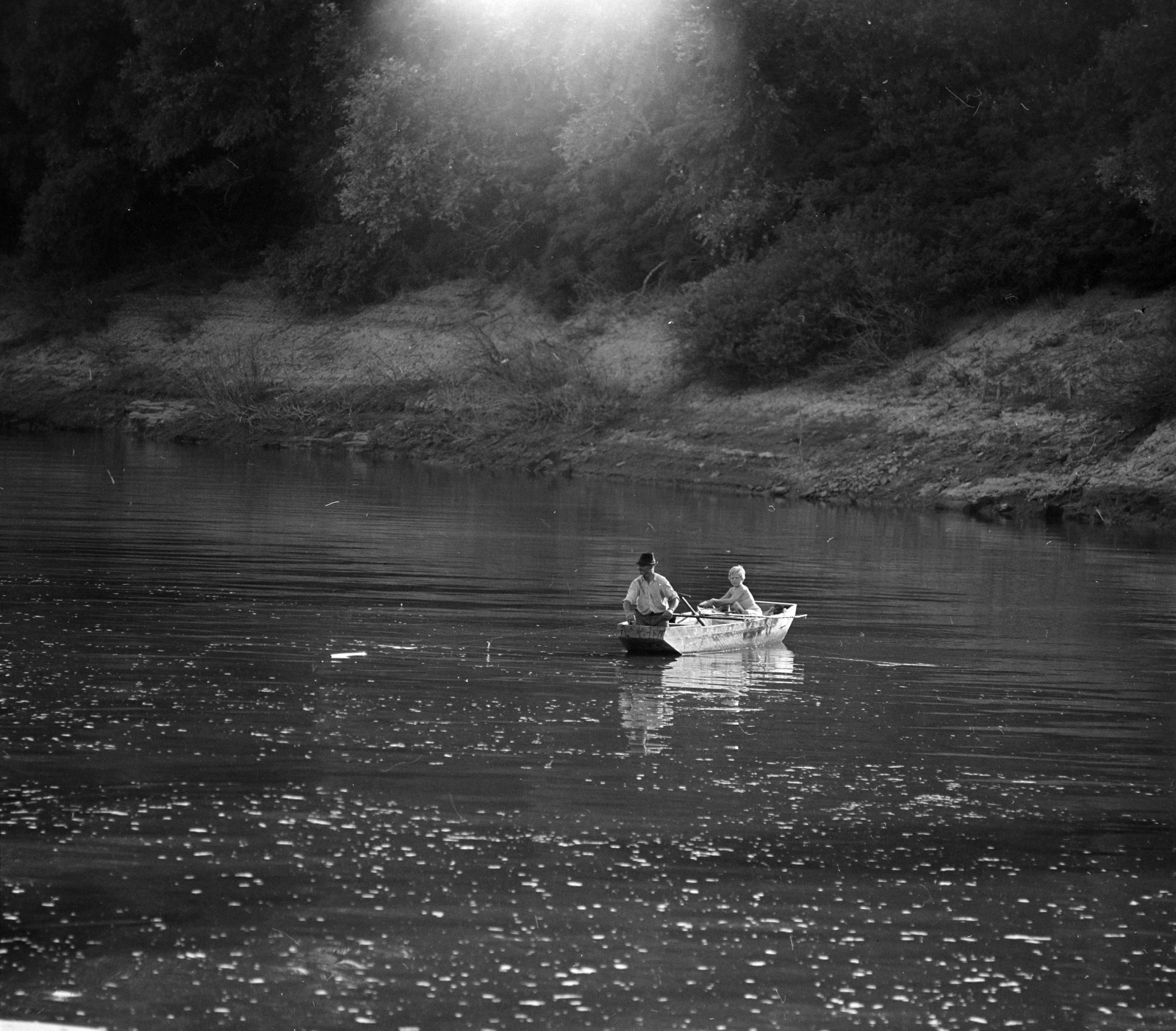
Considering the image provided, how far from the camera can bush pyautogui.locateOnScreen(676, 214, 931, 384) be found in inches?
1709

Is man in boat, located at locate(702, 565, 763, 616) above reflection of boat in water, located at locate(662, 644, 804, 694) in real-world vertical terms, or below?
above

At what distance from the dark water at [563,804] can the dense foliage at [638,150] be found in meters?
18.7

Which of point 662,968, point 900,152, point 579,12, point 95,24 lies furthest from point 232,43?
point 662,968

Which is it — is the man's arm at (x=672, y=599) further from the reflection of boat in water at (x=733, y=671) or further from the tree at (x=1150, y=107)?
the tree at (x=1150, y=107)

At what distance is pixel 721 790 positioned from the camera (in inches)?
522

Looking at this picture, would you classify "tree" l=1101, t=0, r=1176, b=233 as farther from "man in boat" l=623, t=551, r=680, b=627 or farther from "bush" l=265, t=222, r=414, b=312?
"bush" l=265, t=222, r=414, b=312

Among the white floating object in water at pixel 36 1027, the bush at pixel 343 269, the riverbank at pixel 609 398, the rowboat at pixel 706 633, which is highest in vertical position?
the bush at pixel 343 269

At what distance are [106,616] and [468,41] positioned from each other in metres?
35.4

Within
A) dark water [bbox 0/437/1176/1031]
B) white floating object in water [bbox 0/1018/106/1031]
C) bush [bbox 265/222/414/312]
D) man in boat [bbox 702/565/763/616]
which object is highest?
bush [bbox 265/222/414/312]

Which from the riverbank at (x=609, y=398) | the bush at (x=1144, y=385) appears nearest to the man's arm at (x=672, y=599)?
the riverbank at (x=609, y=398)

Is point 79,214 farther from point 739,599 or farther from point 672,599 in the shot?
point 672,599

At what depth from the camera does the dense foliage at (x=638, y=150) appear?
4241 centimetres

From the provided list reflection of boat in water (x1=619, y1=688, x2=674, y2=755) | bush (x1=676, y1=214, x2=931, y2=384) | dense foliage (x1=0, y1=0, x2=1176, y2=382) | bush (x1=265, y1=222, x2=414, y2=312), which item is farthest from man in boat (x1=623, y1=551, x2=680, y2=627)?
bush (x1=265, y1=222, x2=414, y2=312)

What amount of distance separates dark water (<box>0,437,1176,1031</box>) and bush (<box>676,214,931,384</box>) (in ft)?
61.2
